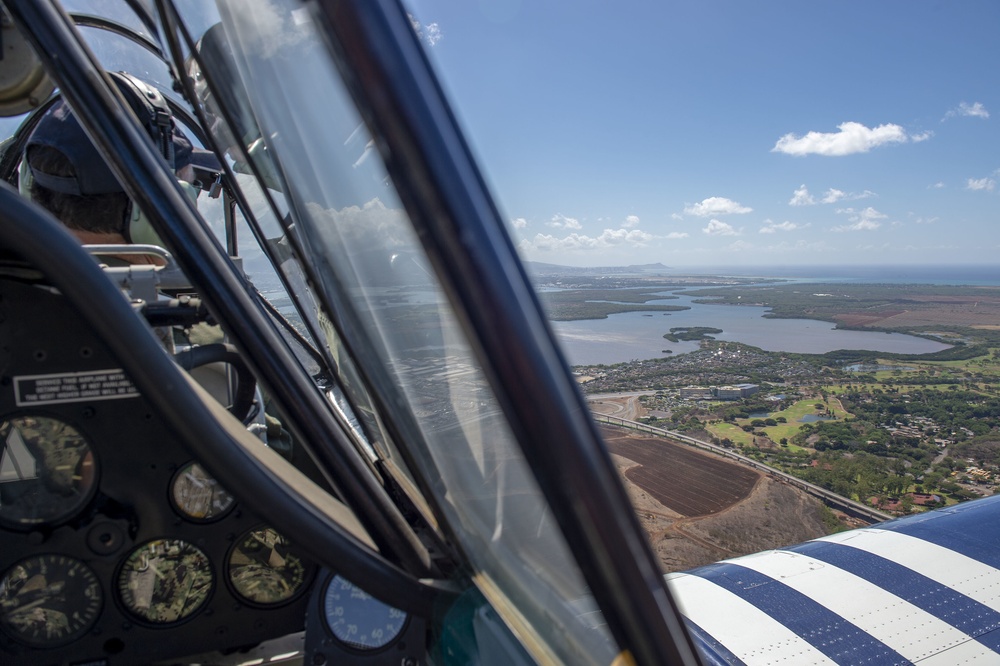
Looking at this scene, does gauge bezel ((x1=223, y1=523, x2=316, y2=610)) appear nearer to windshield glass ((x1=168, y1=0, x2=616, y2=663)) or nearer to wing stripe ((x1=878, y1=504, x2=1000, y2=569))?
windshield glass ((x1=168, y1=0, x2=616, y2=663))

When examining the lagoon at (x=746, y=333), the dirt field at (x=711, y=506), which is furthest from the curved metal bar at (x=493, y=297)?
the lagoon at (x=746, y=333)

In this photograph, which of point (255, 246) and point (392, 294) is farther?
point (255, 246)

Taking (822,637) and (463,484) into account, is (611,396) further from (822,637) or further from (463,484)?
(463,484)

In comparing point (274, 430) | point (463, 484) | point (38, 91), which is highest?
point (38, 91)

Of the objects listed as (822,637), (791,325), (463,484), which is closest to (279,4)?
(463,484)

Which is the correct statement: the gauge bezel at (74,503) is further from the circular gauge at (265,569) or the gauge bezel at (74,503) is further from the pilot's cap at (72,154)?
the pilot's cap at (72,154)

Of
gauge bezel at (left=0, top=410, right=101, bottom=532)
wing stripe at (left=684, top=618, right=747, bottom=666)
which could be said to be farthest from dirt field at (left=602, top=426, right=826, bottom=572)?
gauge bezel at (left=0, top=410, right=101, bottom=532)
